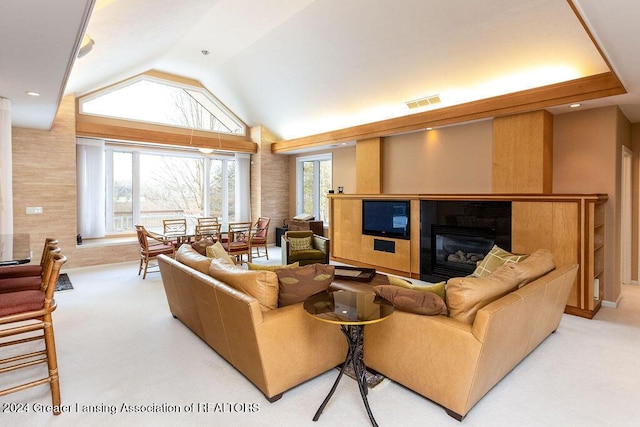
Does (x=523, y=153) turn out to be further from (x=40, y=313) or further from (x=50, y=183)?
(x=50, y=183)

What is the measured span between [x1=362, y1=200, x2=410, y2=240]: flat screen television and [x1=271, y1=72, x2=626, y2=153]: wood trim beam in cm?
130

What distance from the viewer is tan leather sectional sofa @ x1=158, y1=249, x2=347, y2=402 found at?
217cm

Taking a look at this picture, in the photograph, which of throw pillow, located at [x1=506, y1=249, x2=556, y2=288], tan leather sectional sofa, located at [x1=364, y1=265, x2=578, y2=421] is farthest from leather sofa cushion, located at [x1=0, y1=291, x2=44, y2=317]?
throw pillow, located at [x1=506, y1=249, x2=556, y2=288]

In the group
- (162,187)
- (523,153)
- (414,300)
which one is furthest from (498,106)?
(162,187)

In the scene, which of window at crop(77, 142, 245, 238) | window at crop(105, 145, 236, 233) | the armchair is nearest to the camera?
the armchair

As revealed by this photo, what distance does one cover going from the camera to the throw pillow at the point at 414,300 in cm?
217

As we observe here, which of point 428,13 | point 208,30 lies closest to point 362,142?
point 428,13

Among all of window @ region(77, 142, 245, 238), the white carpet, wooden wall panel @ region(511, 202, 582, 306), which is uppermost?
window @ region(77, 142, 245, 238)

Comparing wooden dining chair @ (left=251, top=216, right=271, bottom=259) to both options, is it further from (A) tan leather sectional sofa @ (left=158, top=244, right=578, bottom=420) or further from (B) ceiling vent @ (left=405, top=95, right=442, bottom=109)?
(A) tan leather sectional sofa @ (left=158, top=244, right=578, bottom=420)

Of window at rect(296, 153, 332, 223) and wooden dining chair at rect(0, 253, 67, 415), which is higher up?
window at rect(296, 153, 332, 223)

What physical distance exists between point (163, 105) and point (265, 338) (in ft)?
23.6

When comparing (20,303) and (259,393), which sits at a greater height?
(20,303)

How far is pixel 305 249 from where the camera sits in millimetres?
5938

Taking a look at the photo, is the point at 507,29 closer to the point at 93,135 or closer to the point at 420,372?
the point at 420,372
